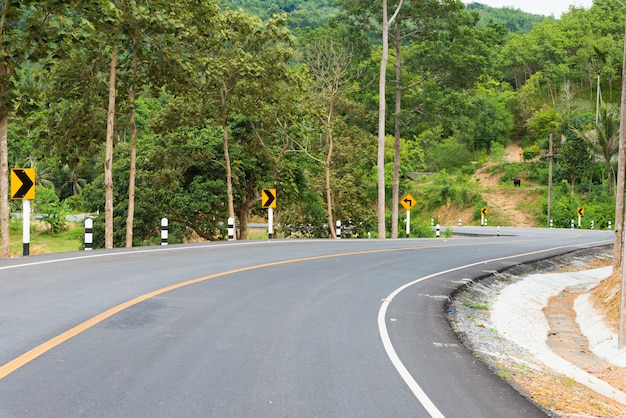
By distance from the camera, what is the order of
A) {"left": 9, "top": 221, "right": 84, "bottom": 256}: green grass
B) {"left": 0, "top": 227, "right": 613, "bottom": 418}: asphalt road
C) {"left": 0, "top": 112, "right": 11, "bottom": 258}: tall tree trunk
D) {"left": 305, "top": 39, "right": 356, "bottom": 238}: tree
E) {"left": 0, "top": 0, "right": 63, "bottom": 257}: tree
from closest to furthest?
1. {"left": 0, "top": 227, "right": 613, "bottom": 418}: asphalt road
2. {"left": 0, "top": 112, "right": 11, "bottom": 258}: tall tree trunk
3. {"left": 0, "top": 0, "right": 63, "bottom": 257}: tree
4. {"left": 305, "top": 39, "right": 356, "bottom": 238}: tree
5. {"left": 9, "top": 221, "right": 84, "bottom": 256}: green grass

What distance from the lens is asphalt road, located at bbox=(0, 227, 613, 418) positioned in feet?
17.6

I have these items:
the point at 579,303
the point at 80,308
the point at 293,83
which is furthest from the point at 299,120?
the point at 80,308

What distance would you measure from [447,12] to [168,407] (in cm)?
4128

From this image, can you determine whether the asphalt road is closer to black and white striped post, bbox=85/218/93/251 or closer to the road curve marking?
the road curve marking

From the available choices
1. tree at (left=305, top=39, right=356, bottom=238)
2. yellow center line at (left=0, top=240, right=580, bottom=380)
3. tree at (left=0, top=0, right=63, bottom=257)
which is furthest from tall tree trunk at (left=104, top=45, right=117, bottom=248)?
tree at (left=305, top=39, right=356, bottom=238)

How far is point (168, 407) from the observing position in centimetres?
512

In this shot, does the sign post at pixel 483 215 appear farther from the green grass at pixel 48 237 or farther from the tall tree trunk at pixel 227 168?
the green grass at pixel 48 237

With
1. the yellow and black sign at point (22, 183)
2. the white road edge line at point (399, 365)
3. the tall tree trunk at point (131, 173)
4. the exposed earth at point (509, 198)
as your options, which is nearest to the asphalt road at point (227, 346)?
the white road edge line at point (399, 365)

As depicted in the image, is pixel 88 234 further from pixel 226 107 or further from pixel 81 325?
pixel 226 107

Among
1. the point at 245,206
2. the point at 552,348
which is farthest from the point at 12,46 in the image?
the point at 245,206

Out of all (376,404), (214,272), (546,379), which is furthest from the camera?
(214,272)

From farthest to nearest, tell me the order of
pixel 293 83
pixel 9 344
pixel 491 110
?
pixel 491 110
pixel 293 83
pixel 9 344

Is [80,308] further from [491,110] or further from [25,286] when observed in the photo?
[491,110]

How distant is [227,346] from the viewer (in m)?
7.33
